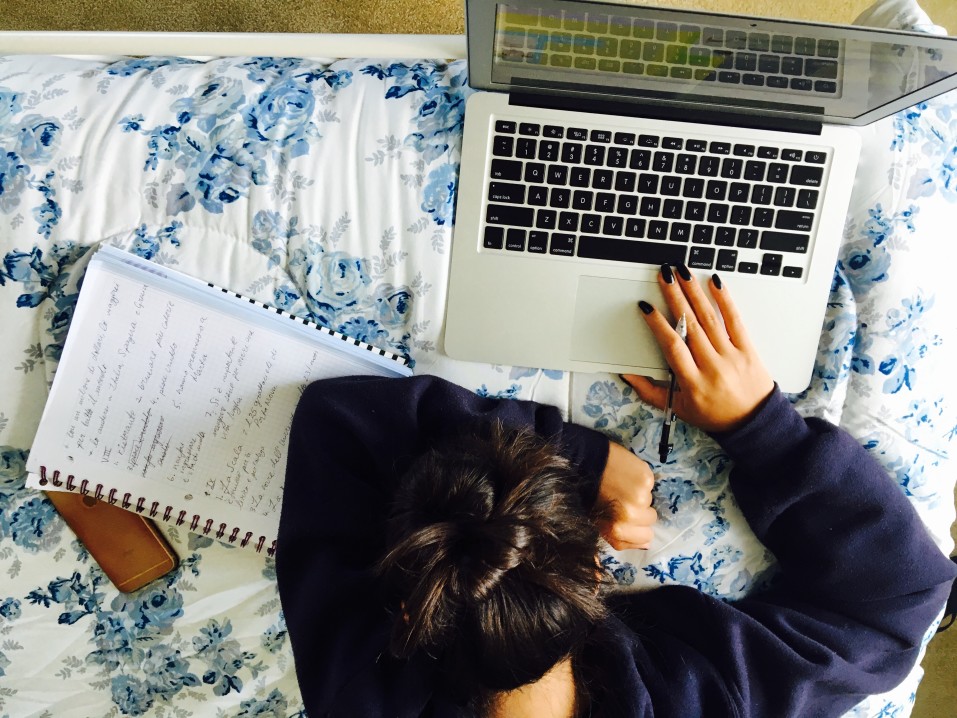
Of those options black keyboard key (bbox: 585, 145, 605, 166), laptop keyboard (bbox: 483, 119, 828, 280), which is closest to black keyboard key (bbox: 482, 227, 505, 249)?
laptop keyboard (bbox: 483, 119, 828, 280)

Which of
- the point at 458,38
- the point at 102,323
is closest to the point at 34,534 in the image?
the point at 102,323

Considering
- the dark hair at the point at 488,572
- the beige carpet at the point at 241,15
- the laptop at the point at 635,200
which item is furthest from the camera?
the beige carpet at the point at 241,15

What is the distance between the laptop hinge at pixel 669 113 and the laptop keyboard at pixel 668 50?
0.04 meters

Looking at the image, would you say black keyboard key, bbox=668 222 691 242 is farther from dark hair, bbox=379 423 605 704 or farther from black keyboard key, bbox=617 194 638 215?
dark hair, bbox=379 423 605 704

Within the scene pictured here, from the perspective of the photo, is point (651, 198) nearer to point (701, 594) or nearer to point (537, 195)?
point (537, 195)

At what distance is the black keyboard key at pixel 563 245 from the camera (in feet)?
2.20

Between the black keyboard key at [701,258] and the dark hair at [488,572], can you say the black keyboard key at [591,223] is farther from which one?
the dark hair at [488,572]

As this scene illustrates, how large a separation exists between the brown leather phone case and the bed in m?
0.03

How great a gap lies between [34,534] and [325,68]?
0.57 meters

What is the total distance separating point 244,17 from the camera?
96 centimetres

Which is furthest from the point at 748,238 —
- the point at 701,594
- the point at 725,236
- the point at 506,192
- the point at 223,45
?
the point at 223,45

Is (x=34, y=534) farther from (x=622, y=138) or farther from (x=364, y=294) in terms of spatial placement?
(x=622, y=138)

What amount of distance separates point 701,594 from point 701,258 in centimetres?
34

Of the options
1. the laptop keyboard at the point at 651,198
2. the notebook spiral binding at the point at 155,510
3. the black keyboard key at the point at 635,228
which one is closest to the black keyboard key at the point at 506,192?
the laptop keyboard at the point at 651,198
